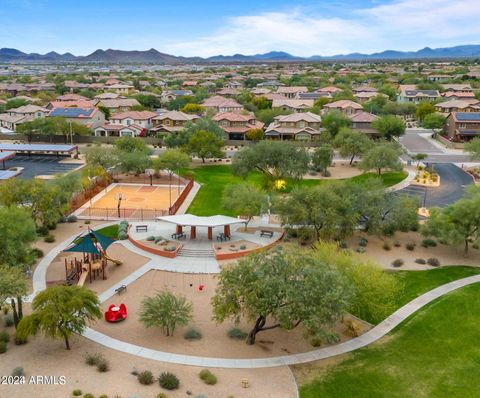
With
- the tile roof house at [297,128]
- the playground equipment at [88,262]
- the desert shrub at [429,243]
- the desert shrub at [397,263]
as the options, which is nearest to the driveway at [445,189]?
the desert shrub at [429,243]

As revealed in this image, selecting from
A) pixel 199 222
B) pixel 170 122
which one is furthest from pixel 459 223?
pixel 170 122

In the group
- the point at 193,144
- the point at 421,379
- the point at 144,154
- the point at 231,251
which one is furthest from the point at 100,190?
the point at 421,379

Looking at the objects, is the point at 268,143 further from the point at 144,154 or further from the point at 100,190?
the point at 100,190

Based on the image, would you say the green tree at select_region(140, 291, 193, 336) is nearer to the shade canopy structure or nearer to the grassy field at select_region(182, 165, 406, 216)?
the shade canopy structure

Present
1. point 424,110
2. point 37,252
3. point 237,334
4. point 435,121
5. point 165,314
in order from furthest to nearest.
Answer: point 424,110 < point 435,121 < point 37,252 < point 237,334 < point 165,314

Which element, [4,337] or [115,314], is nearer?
[4,337]

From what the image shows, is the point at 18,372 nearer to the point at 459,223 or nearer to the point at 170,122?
the point at 459,223

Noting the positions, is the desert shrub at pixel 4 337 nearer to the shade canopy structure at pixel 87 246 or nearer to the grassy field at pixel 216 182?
the shade canopy structure at pixel 87 246
